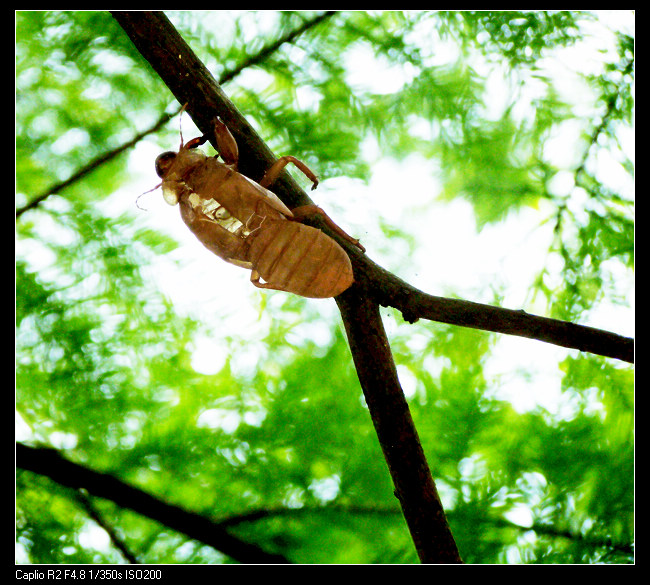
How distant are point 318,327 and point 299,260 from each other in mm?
630

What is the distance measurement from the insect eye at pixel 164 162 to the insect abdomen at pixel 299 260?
51cm

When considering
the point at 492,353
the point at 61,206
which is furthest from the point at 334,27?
the point at 492,353

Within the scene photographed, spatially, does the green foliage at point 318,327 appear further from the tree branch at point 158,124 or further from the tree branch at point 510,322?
the tree branch at point 510,322

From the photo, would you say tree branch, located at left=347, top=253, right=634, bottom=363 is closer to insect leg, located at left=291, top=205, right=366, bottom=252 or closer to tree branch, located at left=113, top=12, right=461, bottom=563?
tree branch, located at left=113, top=12, right=461, bottom=563

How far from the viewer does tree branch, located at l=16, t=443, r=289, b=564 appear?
6.57ft

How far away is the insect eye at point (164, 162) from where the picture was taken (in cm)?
Result: 222

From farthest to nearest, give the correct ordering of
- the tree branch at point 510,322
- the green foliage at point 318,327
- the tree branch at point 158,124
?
1. the tree branch at point 158,124
2. the green foliage at point 318,327
3. the tree branch at point 510,322

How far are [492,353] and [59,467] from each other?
1.70 m

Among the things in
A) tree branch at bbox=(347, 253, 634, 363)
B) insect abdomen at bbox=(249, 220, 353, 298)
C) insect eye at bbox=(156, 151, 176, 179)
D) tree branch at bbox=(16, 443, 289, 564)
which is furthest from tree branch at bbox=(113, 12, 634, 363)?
tree branch at bbox=(16, 443, 289, 564)

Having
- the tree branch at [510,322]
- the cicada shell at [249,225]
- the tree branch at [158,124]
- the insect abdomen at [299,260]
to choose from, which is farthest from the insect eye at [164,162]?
the tree branch at [510,322]

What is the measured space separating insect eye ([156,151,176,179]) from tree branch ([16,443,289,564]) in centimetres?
110

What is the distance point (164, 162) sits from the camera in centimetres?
223

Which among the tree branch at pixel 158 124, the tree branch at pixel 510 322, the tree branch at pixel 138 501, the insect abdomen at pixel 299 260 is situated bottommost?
the tree branch at pixel 138 501

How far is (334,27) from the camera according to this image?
243 cm
